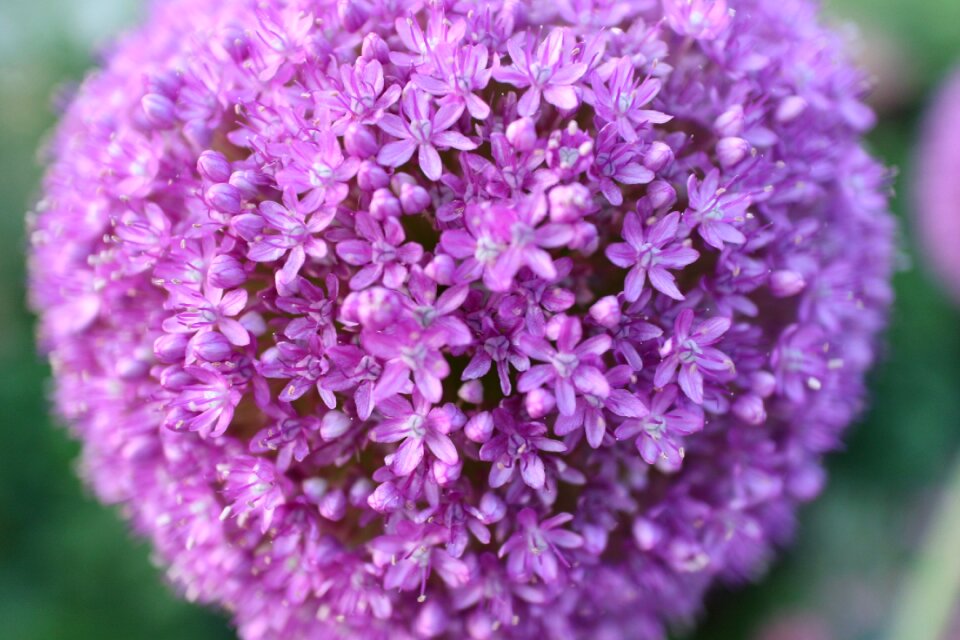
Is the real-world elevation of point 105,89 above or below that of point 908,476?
above

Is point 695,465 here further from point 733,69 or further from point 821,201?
point 733,69

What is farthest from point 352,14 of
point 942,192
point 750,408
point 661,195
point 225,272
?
point 942,192

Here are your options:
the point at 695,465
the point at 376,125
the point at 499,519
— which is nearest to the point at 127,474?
the point at 499,519

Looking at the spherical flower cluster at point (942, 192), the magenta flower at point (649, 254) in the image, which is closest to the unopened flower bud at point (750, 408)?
the magenta flower at point (649, 254)

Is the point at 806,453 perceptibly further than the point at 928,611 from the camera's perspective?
No

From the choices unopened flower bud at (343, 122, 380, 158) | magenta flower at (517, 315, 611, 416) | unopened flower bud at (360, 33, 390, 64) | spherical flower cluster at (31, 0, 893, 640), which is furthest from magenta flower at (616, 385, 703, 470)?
unopened flower bud at (360, 33, 390, 64)

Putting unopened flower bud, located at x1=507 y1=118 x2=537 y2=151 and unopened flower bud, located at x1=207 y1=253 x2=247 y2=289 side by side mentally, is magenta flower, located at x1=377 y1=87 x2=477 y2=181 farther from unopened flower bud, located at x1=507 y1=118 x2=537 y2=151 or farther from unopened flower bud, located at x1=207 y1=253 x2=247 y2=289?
unopened flower bud, located at x1=207 y1=253 x2=247 y2=289
